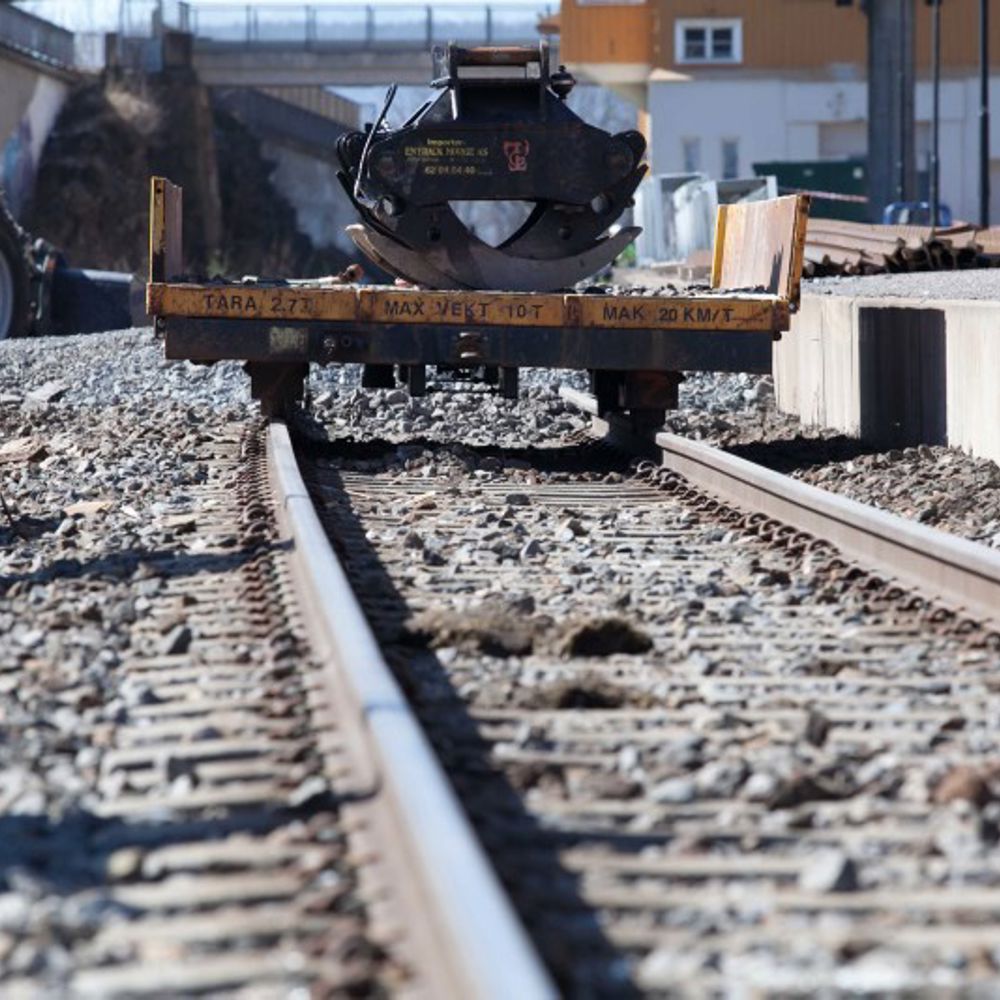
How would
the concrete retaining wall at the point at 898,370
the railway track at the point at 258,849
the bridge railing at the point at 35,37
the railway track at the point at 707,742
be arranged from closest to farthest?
the railway track at the point at 258,849 → the railway track at the point at 707,742 → the concrete retaining wall at the point at 898,370 → the bridge railing at the point at 35,37

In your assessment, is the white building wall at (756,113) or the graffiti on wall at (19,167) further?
the white building wall at (756,113)

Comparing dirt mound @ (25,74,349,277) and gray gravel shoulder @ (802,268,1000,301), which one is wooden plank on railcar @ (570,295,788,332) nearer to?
gray gravel shoulder @ (802,268,1000,301)

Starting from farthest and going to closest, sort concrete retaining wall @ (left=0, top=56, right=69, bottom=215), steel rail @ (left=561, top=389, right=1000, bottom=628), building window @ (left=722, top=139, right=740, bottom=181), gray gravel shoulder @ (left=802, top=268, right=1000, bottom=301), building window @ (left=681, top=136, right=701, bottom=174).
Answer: building window @ (left=681, top=136, right=701, bottom=174), building window @ (left=722, top=139, right=740, bottom=181), concrete retaining wall @ (left=0, top=56, right=69, bottom=215), gray gravel shoulder @ (left=802, top=268, right=1000, bottom=301), steel rail @ (left=561, top=389, right=1000, bottom=628)

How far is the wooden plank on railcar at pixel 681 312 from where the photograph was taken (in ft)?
45.4

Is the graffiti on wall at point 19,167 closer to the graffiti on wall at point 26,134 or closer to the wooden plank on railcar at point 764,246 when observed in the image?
the graffiti on wall at point 26,134

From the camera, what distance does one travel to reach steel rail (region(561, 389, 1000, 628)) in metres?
7.82

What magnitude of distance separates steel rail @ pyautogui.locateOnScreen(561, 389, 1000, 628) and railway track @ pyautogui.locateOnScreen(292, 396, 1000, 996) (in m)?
0.06

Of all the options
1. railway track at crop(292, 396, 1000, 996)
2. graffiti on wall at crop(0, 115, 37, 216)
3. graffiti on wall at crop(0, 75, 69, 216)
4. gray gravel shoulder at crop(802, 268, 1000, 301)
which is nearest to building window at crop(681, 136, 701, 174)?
graffiti on wall at crop(0, 75, 69, 216)

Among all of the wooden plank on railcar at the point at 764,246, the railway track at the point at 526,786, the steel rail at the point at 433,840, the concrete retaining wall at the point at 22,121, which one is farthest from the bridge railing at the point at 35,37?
the steel rail at the point at 433,840

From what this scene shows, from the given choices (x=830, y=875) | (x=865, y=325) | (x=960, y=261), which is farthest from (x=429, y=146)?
(x=960, y=261)

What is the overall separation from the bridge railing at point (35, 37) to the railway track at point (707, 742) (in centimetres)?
4989

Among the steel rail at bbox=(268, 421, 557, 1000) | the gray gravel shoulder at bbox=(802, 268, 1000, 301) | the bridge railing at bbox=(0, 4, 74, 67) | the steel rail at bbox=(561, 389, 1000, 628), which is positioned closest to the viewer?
the steel rail at bbox=(268, 421, 557, 1000)

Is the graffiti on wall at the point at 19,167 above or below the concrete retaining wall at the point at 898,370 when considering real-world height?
above

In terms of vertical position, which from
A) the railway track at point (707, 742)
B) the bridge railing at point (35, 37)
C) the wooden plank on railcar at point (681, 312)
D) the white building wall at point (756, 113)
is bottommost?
the railway track at point (707, 742)
